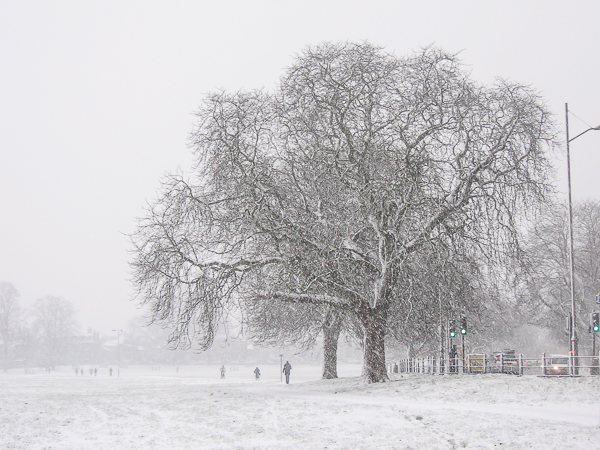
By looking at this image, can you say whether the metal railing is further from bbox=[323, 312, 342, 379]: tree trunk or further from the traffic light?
bbox=[323, 312, 342, 379]: tree trunk

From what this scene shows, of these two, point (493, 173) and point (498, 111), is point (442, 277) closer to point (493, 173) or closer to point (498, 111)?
point (493, 173)

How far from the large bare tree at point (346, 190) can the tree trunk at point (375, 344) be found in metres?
0.05

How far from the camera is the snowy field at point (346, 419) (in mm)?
14875

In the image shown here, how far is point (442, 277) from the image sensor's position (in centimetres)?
2331

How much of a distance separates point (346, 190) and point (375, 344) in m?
5.73

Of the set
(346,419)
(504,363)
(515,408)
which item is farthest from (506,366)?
(346,419)

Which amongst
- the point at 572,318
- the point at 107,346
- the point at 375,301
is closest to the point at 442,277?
the point at 375,301

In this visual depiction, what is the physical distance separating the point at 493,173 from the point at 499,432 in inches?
451

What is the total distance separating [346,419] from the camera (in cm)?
1738

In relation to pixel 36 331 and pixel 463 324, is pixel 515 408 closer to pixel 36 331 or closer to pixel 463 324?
pixel 463 324

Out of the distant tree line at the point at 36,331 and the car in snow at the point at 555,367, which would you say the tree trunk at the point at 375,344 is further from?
the distant tree line at the point at 36,331

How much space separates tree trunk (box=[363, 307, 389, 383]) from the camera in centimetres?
2506

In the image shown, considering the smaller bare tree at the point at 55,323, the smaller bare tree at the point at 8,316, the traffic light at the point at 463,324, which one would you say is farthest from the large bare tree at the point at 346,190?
the smaller bare tree at the point at 55,323

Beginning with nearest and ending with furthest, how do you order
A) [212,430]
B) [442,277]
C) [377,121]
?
[212,430]
[442,277]
[377,121]
